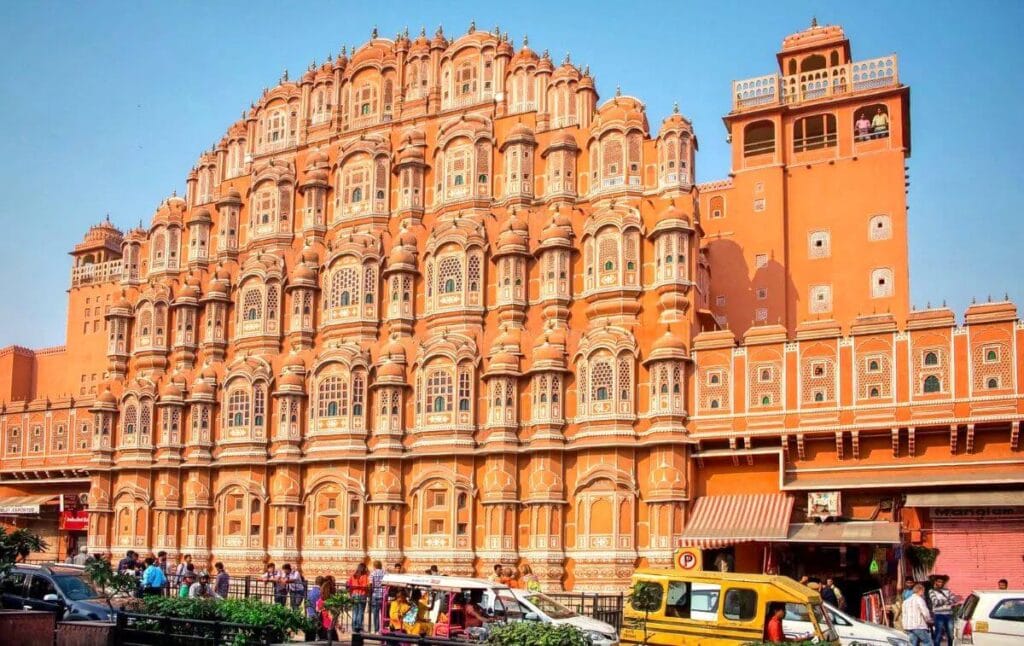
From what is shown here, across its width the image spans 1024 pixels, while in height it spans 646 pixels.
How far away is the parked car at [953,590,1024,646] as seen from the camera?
64.1 feet

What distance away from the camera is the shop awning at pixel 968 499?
98.1 ft

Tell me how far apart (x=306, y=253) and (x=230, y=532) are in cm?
1072

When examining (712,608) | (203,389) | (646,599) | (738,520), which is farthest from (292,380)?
(712,608)

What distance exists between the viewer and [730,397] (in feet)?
112

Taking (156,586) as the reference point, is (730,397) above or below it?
above

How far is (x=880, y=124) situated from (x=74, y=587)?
2983cm

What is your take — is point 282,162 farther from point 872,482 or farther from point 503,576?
point 872,482

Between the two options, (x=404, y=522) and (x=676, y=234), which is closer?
(x=676, y=234)

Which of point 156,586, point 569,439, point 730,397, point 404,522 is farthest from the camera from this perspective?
point 404,522

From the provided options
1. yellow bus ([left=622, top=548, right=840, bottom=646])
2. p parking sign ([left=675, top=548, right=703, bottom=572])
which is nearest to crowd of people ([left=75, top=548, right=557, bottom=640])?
yellow bus ([left=622, top=548, right=840, bottom=646])

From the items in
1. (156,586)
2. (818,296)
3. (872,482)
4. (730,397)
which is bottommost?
(156,586)

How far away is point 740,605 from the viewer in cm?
2009

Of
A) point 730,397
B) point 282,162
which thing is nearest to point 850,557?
point 730,397

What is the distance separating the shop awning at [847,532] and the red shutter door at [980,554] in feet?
Result: 5.88
